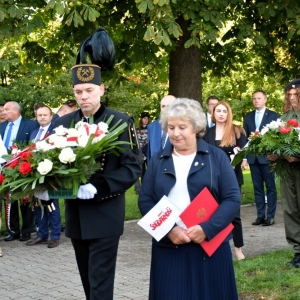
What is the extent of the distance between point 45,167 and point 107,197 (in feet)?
2.10

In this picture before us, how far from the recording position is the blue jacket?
16.0ft

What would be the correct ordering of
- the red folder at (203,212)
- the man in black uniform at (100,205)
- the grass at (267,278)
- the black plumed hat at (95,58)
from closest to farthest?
the red folder at (203,212) → the man in black uniform at (100,205) → the black plumed hat at (95,58) → the grass at (267,278)

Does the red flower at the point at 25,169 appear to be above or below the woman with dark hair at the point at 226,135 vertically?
below

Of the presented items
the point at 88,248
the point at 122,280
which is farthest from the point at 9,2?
the point at 88,248

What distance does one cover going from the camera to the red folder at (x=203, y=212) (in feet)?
15.8

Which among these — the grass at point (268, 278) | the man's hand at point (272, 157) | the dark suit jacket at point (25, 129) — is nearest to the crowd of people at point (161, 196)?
the grass at point (268, 278)

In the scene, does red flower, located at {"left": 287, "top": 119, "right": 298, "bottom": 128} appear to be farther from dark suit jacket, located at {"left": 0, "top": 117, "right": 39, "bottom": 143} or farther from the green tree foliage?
dark suit jacket, located at {"left": 0, "top": 117, "right": 39, "bottom": 143}

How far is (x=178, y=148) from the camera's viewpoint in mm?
5031

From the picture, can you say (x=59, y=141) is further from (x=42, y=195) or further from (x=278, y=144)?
(x=278, y=144)

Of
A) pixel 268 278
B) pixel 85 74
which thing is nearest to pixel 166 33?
pixel 268 278

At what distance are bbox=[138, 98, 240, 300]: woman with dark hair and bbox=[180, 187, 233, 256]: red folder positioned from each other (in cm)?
4

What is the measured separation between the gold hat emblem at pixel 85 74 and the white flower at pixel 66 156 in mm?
734

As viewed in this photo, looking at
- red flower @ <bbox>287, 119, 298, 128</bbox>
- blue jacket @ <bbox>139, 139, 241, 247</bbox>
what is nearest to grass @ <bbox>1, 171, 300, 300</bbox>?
red flower @ <bbox>287, 119, 298, 128</bbox>

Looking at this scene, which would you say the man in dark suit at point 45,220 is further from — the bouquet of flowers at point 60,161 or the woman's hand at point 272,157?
the bouquet of flowers at point 60,161
